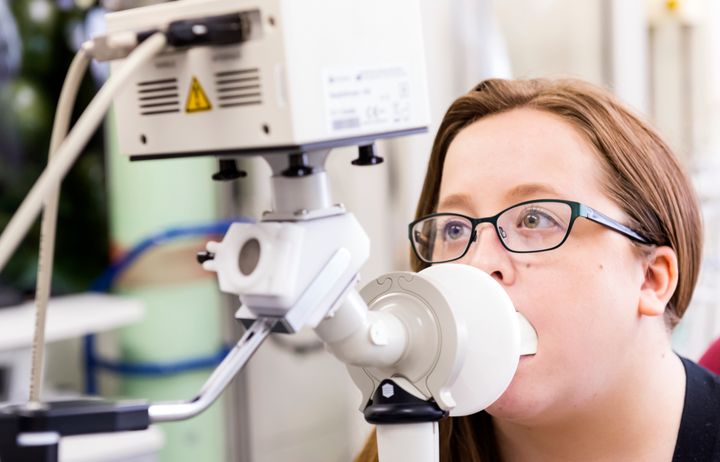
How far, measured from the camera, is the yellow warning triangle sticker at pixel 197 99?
2.17 ft

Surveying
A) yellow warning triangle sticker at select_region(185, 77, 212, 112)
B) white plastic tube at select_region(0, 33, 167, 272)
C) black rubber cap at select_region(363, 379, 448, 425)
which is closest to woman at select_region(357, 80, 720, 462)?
black rubber cap at select_region(363, 379, 448, 425)

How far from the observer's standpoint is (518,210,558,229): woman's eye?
1056mm

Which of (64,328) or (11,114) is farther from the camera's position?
(11,114)

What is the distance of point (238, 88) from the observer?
64 centimetres

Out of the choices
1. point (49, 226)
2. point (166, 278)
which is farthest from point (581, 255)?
point (166, 278)

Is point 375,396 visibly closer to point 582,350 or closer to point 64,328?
point 582,350

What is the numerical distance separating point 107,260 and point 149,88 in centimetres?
201

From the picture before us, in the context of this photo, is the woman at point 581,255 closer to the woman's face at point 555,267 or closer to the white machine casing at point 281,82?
the woman's face at point 555,267

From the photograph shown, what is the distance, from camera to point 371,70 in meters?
0.68

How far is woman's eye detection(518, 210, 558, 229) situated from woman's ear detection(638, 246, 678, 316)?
0.52 ft

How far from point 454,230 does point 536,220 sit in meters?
0.12

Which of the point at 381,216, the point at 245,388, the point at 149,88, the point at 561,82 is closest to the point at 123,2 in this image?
the point at 381,216

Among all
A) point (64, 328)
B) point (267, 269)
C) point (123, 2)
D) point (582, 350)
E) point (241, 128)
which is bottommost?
point (64, 328)

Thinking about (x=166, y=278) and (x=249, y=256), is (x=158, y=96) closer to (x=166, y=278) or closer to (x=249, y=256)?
(x=249, y=256)
